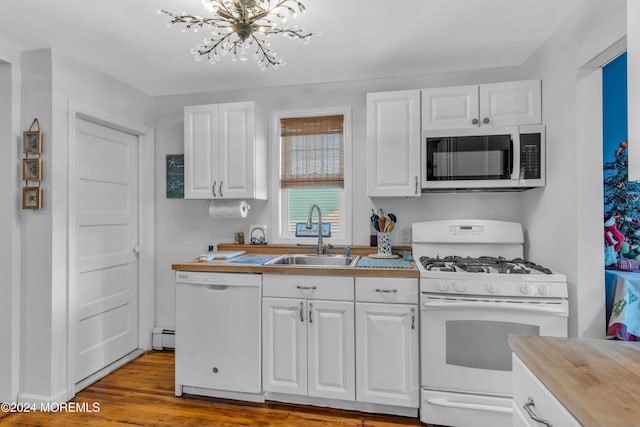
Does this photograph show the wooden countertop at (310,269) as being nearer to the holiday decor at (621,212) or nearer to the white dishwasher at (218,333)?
the white dishwasher at (218,333)

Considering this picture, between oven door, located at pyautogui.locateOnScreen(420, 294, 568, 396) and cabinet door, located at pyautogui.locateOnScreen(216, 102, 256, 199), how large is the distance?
1618 mm

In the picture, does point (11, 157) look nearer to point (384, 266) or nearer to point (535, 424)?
point (384, 266)

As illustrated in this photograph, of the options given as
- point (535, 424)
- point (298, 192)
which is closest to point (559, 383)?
point (535, 424)

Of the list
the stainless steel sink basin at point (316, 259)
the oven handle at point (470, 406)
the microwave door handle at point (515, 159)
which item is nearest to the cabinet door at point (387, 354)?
the oven handle at point (470, 406)

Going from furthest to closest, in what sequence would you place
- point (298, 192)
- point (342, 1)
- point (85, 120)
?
1. point (298, 192)
2. point (85, 120)
3. point (342, 1)

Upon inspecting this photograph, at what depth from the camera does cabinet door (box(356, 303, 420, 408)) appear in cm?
215

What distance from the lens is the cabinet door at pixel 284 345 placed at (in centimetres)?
229

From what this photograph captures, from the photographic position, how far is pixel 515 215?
A: 272 cm

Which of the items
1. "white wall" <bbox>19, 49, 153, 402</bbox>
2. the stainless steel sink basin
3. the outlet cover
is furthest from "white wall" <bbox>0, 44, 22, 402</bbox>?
the stainless steel sink basin

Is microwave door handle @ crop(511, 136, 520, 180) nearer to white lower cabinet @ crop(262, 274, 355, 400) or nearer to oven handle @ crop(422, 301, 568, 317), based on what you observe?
oven handle @ crop(422, 301, 568, 317)

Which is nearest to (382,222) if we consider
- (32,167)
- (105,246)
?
(105,246)

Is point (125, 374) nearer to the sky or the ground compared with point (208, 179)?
nearer to the ground

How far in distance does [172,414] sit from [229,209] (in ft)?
4.91

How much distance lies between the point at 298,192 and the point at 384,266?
3.86 ft
